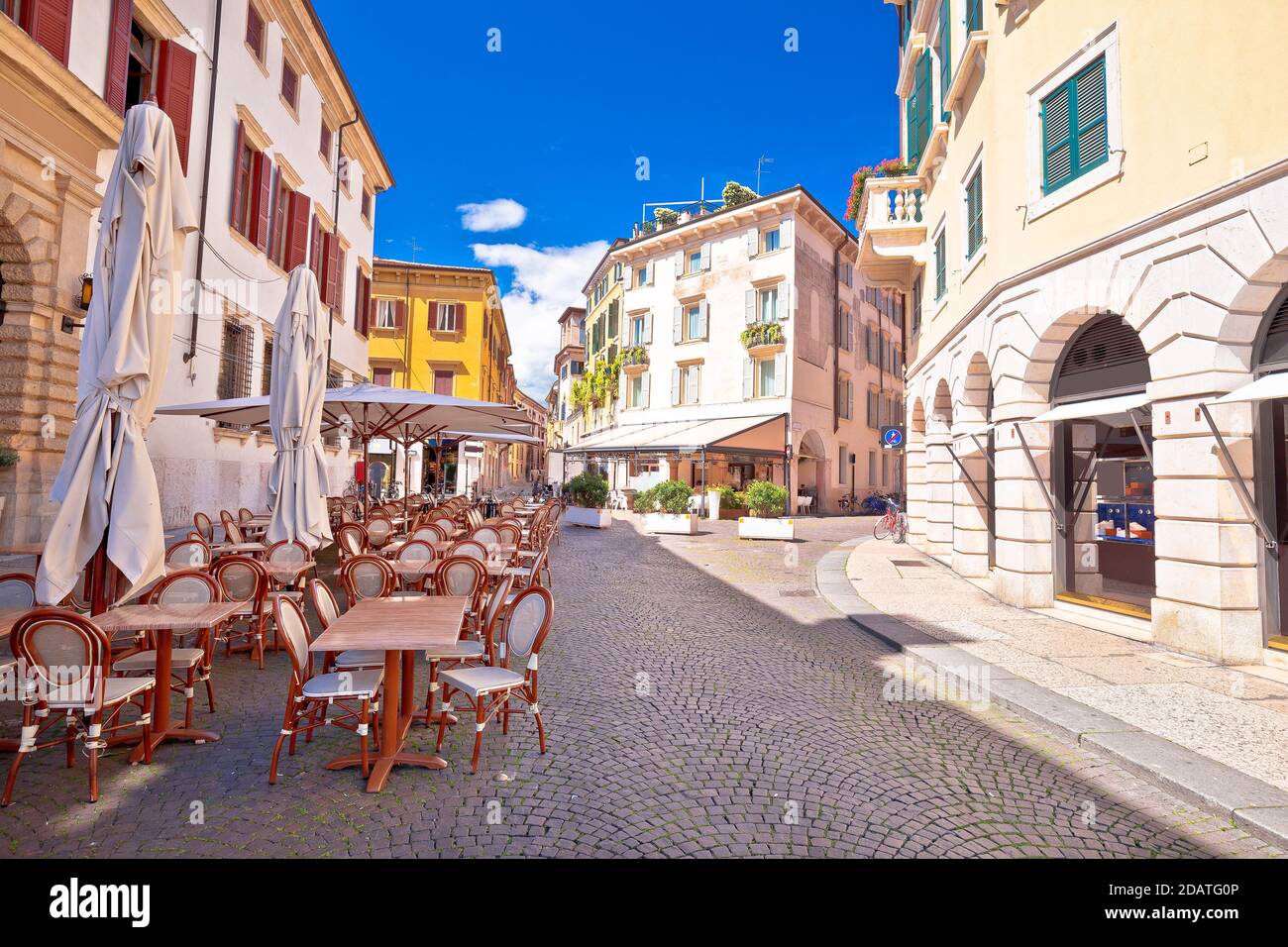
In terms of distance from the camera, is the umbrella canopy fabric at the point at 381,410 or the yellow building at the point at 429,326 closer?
the umbrella canopy fabric at the point at 381,410

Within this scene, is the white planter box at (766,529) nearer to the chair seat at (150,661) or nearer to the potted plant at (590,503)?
the potted plant at (590,503)

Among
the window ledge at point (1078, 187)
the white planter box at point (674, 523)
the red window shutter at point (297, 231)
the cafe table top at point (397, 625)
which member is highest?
the red window shutter at point (297, 231)

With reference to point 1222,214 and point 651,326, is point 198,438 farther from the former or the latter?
point 651,326

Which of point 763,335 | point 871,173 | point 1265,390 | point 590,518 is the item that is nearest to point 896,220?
point 871,173

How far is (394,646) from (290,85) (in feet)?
62.4

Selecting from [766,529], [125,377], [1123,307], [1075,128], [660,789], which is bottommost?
[660,789]

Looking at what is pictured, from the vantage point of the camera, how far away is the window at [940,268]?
41.4 ft

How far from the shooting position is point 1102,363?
25.2 ft

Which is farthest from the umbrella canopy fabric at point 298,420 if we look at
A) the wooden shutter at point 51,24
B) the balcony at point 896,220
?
the balcony at point 896,220

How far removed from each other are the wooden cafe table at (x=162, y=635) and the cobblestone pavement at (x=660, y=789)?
12cm

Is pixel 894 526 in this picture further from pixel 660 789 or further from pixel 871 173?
pixel 660 789

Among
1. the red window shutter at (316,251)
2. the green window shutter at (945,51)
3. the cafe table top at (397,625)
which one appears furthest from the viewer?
the red window shutter at (316,251)

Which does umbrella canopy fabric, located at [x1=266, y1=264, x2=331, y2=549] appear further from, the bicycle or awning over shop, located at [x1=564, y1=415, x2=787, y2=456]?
awning over shop, located at [x1=564, y1=415, x2=787, y2=456]

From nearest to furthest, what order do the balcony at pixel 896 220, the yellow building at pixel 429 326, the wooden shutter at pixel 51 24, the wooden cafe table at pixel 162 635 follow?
the wooden cafe table at pixel 162 635 < the wooden shutter at pixel 51 24 < the balcony at pixel 896 220 < the yellow building at pixel 429 326
